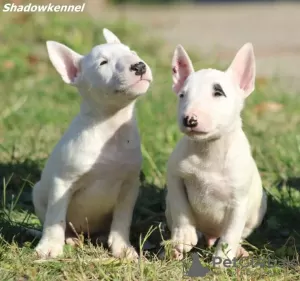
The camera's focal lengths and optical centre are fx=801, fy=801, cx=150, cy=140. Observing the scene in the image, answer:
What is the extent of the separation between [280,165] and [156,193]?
1.05m

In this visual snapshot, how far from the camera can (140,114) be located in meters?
6.76

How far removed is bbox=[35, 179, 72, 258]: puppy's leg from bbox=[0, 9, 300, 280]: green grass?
3.3 inches

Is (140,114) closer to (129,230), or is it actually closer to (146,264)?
(129,230)

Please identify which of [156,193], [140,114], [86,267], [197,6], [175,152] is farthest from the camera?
[197,6]

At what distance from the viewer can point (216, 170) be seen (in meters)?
4.02

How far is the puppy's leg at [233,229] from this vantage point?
399 centimetres

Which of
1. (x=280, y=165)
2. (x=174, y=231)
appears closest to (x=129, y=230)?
(x=174, y=231)

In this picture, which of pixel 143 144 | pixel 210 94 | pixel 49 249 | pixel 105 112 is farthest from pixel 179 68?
pixel 143 144

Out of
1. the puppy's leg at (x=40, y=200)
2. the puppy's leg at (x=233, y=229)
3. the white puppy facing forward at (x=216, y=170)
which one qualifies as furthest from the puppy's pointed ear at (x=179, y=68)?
the puppy's leg at (x=40, y=200)

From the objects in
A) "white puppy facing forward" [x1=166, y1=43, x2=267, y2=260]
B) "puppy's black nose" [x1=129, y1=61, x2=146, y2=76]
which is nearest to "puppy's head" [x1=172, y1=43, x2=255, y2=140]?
"white puppy facing forward" [x1=166, y1=43, x2=267, y2=260]

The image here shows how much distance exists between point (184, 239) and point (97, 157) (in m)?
0.61

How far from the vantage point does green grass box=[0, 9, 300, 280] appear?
390 centimetres

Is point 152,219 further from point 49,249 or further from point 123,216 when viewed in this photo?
point 49,249

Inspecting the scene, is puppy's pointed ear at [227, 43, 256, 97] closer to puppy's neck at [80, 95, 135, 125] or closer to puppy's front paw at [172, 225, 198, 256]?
puppy's neck at [80, 95, 135, 125]
